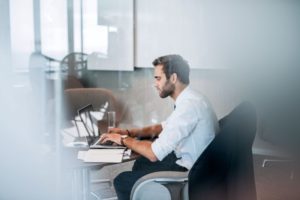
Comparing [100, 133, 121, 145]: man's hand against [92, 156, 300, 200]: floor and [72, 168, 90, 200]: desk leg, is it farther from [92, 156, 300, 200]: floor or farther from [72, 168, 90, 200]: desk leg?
[92, 156, 300, 200]: floor

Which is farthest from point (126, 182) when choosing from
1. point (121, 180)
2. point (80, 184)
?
point (80, 184)

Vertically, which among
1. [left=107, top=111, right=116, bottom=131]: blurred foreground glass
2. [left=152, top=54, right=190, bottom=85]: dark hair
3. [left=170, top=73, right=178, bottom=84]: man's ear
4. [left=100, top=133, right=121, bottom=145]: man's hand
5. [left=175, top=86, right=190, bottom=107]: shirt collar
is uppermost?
[left=152, top=54, right=190, bottom=85]: dark hair

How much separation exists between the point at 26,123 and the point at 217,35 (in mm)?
1273

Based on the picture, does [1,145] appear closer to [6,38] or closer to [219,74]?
[6,38]

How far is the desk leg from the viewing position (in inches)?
62.6

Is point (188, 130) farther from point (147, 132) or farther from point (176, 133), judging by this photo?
point (147, 132)

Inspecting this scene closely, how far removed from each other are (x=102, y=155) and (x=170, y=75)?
0.54m

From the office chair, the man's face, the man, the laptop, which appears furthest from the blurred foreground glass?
the office chair

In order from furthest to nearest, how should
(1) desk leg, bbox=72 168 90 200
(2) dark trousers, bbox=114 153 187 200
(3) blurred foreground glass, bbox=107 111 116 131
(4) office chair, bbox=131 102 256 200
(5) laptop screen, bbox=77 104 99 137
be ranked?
(3) blurred foreground glass, bbox=107 111 116 131
(5) laptop screen, bbox=77 104 99 137
(2) dark trousers, bbox=114 153 187 200
(1) desk leg, bbox=72 168 90 200
(4) office chair, bbox=131 102 256 200

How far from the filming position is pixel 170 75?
188 cm

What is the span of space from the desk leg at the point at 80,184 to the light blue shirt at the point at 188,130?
37cm

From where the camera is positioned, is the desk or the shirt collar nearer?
the desk

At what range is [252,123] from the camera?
166 centimetres

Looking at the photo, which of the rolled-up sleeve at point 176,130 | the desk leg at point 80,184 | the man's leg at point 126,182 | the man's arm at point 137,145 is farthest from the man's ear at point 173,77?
the desk leg at point 80,184
